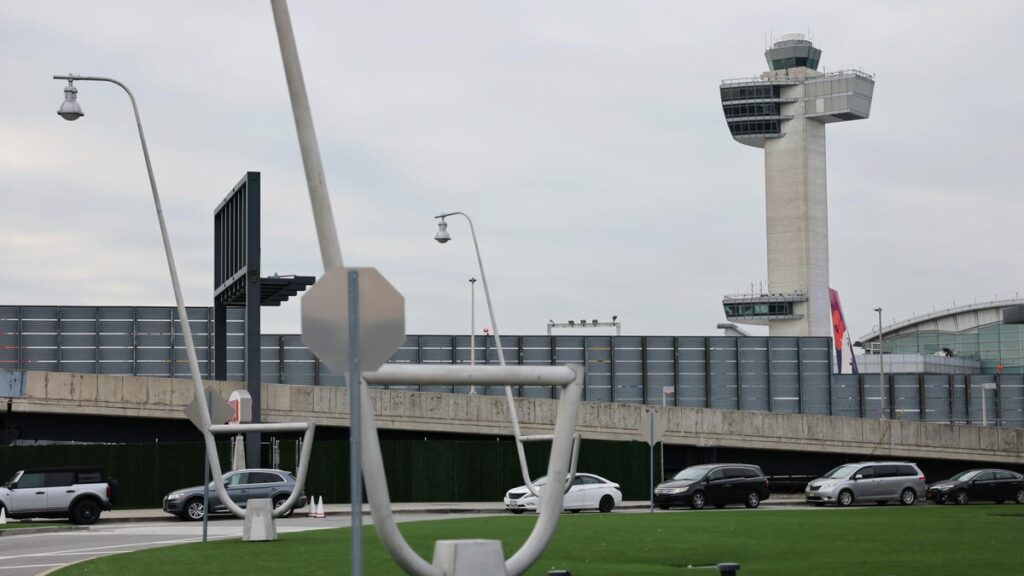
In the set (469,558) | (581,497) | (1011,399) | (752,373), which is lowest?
(581,497)

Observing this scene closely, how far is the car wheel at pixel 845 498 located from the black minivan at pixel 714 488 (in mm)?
2260

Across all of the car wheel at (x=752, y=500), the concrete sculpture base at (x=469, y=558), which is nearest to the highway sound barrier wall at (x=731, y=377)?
the car wheel at (x=752, y=500)

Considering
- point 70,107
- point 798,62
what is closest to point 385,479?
point 70,107

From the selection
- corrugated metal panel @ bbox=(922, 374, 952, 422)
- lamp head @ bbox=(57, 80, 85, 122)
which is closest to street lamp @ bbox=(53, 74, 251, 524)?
lamp head @ bbox=(57, 80, 85, 122)

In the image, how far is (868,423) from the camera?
5578cm

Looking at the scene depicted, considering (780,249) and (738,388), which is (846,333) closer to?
(780,249)

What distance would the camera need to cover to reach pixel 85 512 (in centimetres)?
3456

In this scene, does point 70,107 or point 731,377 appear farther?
point 731,377

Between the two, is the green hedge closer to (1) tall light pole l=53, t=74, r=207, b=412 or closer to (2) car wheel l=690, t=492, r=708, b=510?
(2) car wheel l=690, t=492, r=708, b=510

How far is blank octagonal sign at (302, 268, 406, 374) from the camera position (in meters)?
8.31

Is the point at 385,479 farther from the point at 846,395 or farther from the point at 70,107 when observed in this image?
the point at 846,395

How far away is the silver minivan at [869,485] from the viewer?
43.3m

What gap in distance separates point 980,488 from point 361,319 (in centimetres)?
4100

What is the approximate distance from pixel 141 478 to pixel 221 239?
27.2 feet
